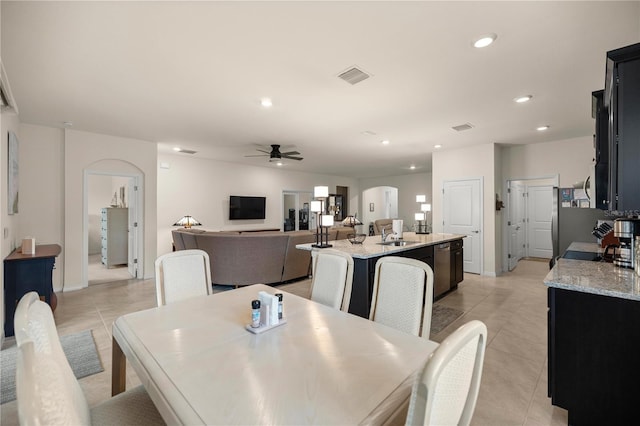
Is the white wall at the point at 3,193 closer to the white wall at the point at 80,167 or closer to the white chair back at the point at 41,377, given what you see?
the white wall at the point at 80,167

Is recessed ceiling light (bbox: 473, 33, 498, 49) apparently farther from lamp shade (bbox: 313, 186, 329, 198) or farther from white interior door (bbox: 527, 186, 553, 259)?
white interior door (bbox: 527, 186, 553, 259)

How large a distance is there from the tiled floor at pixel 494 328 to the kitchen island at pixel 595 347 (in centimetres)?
24

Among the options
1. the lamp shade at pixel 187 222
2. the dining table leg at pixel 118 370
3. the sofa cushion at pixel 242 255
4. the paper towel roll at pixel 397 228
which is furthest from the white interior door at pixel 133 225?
the paper towel roll at pixel 397 228

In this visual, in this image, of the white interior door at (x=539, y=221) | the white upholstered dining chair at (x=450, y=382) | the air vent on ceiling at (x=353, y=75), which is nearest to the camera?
the white upholstered dining chair at (x=450, y=382)

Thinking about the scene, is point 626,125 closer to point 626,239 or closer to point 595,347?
point 626,239

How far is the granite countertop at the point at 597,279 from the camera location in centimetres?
160

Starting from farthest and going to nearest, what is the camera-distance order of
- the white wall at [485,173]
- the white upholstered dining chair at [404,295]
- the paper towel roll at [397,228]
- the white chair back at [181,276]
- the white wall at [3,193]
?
the white wall at [485,173]
the paper towel roll at [397,228]
the white wall at [3,193]
the white chair back at [181,276]
the white upholstered dining chair at [404,295]

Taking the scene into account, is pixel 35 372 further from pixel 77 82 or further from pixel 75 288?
pixel 75 288

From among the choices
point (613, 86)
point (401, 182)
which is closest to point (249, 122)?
point (613, 86)

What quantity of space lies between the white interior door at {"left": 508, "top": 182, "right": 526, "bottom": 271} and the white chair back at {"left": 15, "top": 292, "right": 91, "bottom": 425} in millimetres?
7373

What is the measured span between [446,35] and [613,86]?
3.46 ft

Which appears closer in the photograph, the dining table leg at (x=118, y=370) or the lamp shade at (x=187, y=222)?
the dining table leg at (x=118, y=370)

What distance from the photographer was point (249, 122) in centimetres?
423

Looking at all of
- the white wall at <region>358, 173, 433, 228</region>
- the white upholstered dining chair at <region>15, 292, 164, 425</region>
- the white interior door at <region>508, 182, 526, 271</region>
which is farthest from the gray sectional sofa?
the white wall at <region>358, 173, 433, 228</region>
